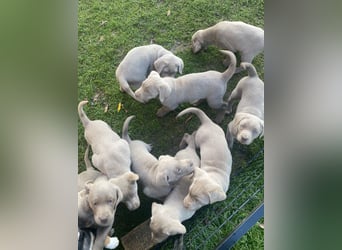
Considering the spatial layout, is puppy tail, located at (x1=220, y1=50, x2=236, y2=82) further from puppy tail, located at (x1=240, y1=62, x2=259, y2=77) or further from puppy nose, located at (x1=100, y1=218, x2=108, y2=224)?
puppy nose, located at (x1=100, y1=218, x2=108, y2=224)

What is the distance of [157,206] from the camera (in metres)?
1.18

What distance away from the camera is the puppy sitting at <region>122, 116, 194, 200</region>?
1177mm

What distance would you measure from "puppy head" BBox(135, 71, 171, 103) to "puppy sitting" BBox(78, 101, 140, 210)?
0.15m

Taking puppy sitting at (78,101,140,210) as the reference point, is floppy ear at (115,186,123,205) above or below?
below

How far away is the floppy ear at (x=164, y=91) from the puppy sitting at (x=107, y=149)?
181 millimetres

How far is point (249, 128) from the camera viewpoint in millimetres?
1179

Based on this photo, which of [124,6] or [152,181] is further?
[124,6]

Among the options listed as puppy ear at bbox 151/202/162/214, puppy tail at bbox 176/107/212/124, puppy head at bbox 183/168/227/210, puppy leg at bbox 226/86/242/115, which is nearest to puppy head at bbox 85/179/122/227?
puppy ear at bbox 151/202/162/214

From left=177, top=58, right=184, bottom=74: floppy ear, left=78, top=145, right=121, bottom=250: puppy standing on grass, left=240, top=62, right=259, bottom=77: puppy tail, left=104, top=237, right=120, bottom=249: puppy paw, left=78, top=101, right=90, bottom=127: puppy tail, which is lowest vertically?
left=104, top=237, right=120, bottom=249: puppy paw
